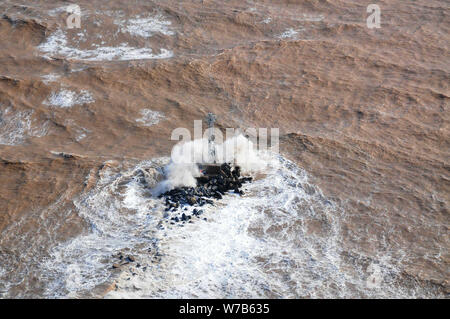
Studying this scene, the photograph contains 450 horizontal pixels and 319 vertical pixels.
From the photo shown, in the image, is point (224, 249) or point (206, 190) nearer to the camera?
point (224, 249)

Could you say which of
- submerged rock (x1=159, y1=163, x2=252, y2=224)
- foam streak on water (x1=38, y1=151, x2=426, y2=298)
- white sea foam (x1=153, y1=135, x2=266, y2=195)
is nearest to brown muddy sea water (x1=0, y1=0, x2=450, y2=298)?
foam streak on water (x1=38, y1=151, x2=426, y2=298)

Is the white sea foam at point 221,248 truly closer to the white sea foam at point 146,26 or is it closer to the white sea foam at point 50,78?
the white sea foam at point 50,78

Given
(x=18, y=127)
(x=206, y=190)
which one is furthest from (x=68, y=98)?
(x=206, y=190)

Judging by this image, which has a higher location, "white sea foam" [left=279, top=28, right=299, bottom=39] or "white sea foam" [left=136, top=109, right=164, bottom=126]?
"white sea foam" [left=279, top=28, right=299, bottom=39]

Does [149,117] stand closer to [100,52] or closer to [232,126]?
[232,126]

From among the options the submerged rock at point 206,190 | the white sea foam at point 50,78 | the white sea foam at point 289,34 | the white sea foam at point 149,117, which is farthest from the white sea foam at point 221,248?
the white sea foam at point 289,34

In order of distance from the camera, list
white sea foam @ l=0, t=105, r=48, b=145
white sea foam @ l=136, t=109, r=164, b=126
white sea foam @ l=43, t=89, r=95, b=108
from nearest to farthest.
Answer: white sea foam @ l=0, t=105, r=48, b=145 → white sea foam @ l=136, t=109, r=164, b=126 → white sea foam @ l=43, t=89, r=95, b=108

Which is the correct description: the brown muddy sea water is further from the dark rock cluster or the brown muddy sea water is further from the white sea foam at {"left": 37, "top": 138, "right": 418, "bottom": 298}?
the dark rock cluster

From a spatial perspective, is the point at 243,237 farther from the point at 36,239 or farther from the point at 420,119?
the point at 420,119
